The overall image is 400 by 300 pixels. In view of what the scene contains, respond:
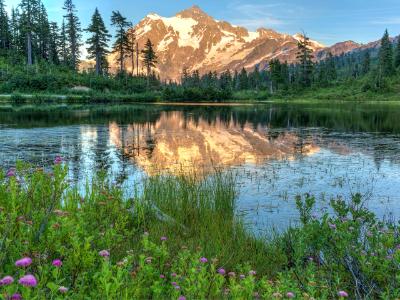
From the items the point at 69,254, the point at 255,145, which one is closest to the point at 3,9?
the point at 255,145

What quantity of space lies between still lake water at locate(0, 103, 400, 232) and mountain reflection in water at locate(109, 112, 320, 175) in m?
→ 0.05

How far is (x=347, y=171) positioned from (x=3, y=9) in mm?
107166

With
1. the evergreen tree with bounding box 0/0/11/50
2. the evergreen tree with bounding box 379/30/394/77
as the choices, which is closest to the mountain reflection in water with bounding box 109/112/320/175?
the evergreen tree with bounding box 0/0/11/50

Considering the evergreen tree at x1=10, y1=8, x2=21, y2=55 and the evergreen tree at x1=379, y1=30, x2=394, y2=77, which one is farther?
the evergreen tree at x1=379, y1=30, x2=394, y2=77

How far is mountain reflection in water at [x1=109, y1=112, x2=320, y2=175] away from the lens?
18094 mm

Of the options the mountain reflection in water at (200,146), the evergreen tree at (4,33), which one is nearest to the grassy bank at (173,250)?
the mountain reflection in water at (200,146)

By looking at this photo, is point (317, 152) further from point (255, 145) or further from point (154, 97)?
point (154, 97)

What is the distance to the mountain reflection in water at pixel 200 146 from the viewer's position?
18.1m

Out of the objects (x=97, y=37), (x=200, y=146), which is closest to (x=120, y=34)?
(x=97, y=37)

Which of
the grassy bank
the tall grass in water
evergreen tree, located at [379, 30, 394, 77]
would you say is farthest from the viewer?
evergreen tree, located at [379, 30, 394, 77]

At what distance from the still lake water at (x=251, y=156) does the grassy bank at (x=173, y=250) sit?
6.32 feet

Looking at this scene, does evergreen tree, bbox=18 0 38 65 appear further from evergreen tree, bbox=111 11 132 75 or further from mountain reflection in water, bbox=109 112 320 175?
mountain reflection in water, bbox=109 112 320 175

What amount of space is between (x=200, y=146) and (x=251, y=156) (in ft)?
14.5

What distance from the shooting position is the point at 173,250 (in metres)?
7.05
